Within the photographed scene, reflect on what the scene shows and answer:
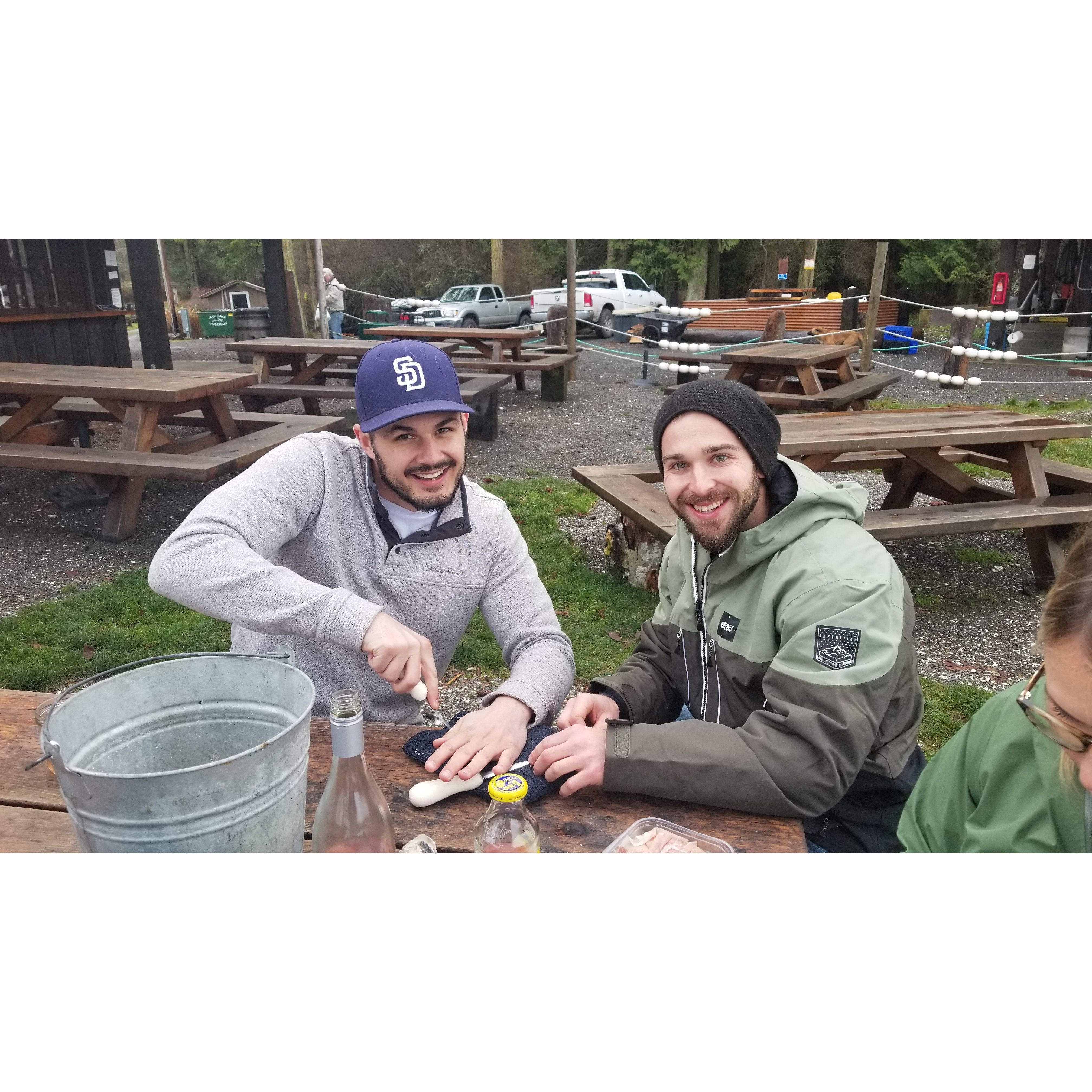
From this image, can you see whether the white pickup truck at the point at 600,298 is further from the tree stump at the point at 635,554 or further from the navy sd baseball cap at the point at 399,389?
the navy sd baseball cap at the point at 399,389

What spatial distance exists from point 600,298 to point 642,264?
16.1 ft

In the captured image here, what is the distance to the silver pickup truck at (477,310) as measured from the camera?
19.7 m

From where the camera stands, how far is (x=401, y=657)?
1608 millimetres

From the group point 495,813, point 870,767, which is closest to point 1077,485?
point 870,767

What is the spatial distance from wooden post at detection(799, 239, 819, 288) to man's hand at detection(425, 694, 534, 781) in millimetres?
19267

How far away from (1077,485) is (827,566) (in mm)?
4330

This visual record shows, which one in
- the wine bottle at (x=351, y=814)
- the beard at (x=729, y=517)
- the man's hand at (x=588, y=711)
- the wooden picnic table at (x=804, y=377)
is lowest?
the wooden picnic table at (x=804, y=377)

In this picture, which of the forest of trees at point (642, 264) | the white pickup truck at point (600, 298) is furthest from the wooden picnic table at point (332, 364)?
the forest of trees at point (642, 264)

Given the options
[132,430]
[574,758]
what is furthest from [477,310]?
[574,758]

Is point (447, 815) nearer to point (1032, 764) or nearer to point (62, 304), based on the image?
point (1032, 764)

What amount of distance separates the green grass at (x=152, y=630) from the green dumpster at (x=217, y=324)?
62.5 feet

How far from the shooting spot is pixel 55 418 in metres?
7.05

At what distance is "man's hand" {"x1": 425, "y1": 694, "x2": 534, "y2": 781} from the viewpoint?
5.01ft

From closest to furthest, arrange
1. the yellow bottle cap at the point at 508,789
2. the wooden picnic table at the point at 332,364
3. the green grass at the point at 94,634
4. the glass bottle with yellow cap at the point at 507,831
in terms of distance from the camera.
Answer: the yellow bottle cap at the point at 508,789 → the glass bottle with yellow cap at the point at 507,831 → the green grass at the point at 94,634 → the wooden picnic table at the point at 332,364
